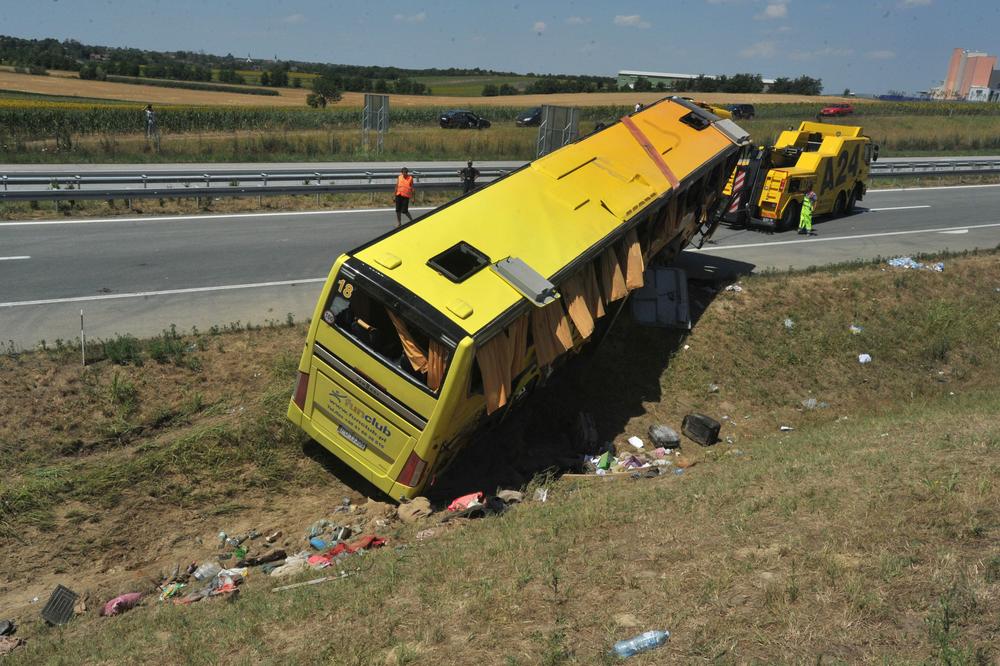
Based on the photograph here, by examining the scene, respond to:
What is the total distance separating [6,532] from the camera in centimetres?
874

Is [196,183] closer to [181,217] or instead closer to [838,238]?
[181,217]

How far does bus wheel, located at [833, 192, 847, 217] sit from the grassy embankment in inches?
425

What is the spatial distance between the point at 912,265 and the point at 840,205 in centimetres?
755

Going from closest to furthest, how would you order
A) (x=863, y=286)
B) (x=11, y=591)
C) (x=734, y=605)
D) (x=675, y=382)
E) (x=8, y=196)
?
(x=734, y=605) → (x=11, y=591) → (x=675, y=382) → (x=863, y=286) → (x=8, y=196)

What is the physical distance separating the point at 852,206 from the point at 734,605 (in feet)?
78.0

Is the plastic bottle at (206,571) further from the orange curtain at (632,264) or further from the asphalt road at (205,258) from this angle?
the orange curtain at (632,264)

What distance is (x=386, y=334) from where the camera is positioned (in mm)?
8969

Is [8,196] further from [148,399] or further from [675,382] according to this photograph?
[675,382]

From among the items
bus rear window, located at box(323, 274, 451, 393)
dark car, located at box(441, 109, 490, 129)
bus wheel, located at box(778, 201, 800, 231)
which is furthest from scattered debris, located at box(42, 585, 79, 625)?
dark car, located at box(441, 109, 490, 129)

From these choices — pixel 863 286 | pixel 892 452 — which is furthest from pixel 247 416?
pixel 863 286

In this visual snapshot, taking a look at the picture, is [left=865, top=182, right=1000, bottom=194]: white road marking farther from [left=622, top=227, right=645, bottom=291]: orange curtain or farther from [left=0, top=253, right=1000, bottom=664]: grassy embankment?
[left=622, top=227, right=645, bottom=291]: orange curtain

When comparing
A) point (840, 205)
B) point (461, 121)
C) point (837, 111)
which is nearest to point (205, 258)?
point (840, 205)

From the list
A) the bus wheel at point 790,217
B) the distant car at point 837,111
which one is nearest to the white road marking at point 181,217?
the bus wheel at point 790,217

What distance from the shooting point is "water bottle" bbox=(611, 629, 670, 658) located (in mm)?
5617
